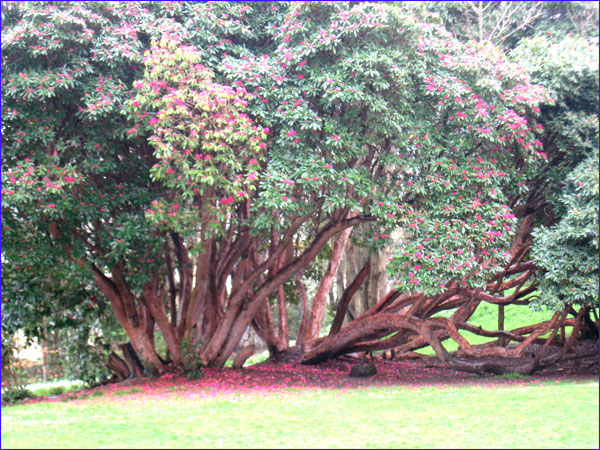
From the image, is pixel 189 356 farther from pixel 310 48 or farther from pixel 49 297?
pixel 310 48

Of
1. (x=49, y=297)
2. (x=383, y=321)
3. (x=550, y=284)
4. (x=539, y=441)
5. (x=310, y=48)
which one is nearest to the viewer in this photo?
(x=539, y=441)

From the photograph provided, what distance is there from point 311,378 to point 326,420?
5408mm

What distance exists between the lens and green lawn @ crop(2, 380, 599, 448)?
714 centimetres

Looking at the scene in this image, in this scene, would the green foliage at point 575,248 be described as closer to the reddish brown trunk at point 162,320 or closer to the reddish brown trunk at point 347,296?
the reddish brown trunk at point 347,296

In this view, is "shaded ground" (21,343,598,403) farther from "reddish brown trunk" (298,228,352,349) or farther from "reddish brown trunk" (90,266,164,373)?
"reddish brown trunk" (298,228,352,349)

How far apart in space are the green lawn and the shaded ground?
0.99 m

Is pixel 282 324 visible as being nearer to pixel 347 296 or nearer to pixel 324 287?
pixel 324 287

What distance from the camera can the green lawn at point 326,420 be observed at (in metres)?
7.14

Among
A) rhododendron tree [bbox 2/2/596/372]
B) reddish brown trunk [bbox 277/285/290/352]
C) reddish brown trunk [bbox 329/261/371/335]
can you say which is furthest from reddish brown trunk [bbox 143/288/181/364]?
reddish brown trunk [bbox 329/261/371/335]

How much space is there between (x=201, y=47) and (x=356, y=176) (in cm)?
362

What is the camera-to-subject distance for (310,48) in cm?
1026

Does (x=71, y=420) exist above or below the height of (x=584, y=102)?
A: below

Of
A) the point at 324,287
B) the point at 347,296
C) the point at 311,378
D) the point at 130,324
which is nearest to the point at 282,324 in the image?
the point at 324,287

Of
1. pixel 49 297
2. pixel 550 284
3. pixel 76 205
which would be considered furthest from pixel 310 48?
pixel 49 297
